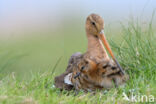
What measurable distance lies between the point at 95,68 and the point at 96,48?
0.48 metres

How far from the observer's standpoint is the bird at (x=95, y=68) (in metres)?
6.53

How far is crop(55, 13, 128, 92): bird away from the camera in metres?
6.53

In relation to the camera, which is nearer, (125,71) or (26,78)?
(125,71)

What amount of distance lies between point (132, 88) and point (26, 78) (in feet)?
7.03

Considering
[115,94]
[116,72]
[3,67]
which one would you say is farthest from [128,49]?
[3,67]

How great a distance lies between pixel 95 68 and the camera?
6.56 metres

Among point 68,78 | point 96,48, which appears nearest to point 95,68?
point 96,48

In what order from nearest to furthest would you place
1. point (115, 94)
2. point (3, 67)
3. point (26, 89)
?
point (115, 94)
point (26, 89)
point (3, 67)

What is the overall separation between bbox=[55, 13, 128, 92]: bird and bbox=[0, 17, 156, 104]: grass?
0.16m

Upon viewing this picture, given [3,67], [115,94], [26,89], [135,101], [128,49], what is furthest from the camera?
[3,67]

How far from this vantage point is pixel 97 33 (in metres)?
7.01

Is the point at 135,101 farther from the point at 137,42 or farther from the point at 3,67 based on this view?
the point at 3,67

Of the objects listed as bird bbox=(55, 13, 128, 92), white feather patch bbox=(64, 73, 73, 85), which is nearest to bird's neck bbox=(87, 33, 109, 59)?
bird bbox=(55, 13, 128, 92)

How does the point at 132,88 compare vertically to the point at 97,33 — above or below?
below
